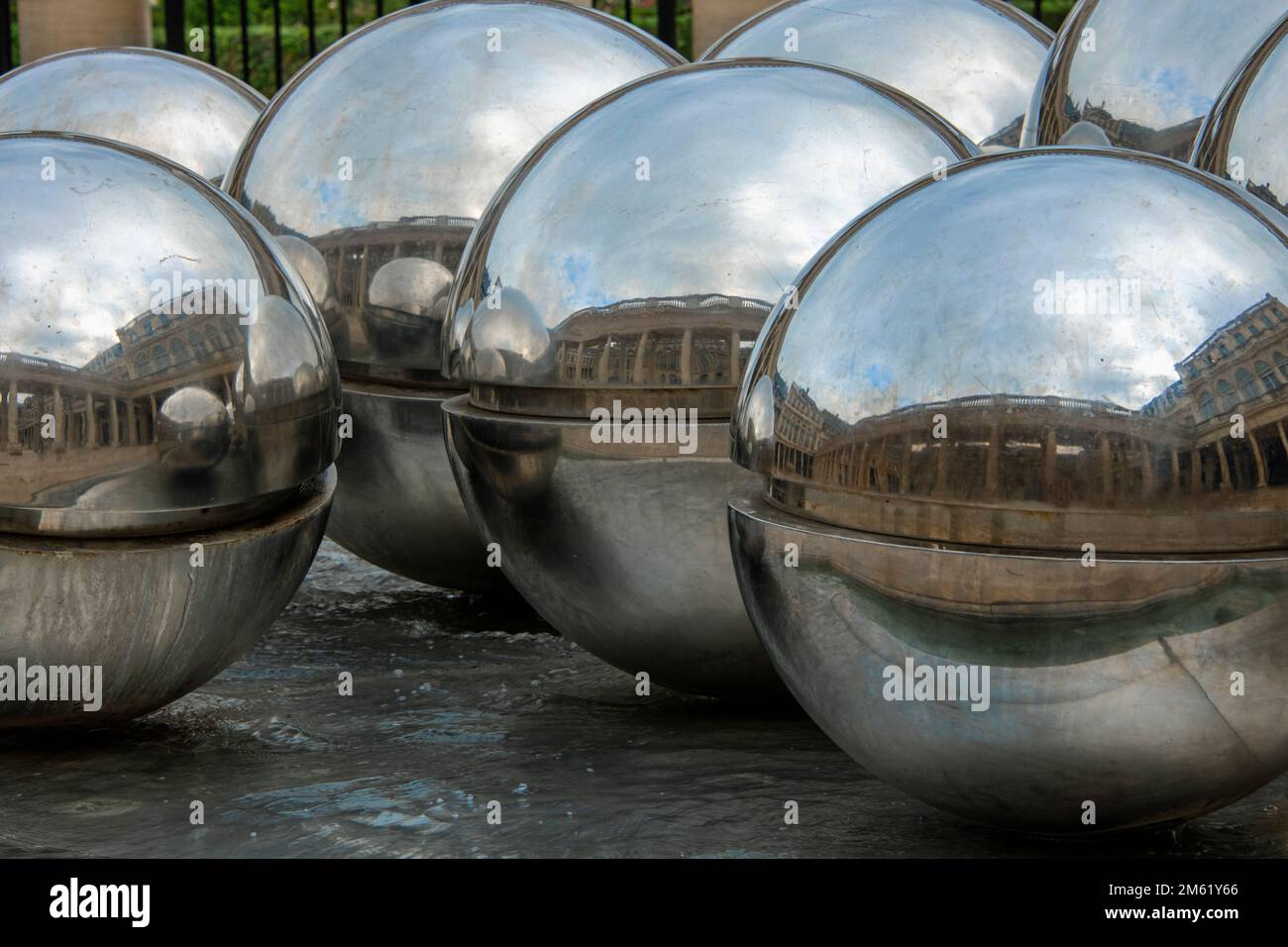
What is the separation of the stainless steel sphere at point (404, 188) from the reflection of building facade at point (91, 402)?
4.44 feet

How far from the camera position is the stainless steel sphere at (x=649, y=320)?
5082 mm

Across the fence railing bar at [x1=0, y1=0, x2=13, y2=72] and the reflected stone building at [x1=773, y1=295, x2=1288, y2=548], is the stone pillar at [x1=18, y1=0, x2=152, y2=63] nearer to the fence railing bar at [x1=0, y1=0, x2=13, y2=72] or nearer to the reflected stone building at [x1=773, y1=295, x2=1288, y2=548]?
the fence railing bar at [x1=0, y1=0, x2=13, y2=72]

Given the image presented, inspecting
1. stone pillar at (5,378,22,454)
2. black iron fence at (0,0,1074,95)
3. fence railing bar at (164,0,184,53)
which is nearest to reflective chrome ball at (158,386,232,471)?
stone pillar at (5,378,22,454)

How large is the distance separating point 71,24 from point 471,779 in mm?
12555

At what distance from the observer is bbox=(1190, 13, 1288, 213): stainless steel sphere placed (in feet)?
18.7

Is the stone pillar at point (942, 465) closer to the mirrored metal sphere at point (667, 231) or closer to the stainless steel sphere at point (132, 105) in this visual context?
the mirrored metal sphere at point (667, 231)

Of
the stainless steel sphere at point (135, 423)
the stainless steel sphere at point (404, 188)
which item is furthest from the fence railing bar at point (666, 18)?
the stainless steel sphere at point (135, 423)

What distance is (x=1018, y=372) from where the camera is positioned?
395 cm

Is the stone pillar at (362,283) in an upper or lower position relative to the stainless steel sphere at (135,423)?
upper

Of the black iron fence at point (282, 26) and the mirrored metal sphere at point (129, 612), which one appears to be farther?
the black iron fence at point (282, 26)
